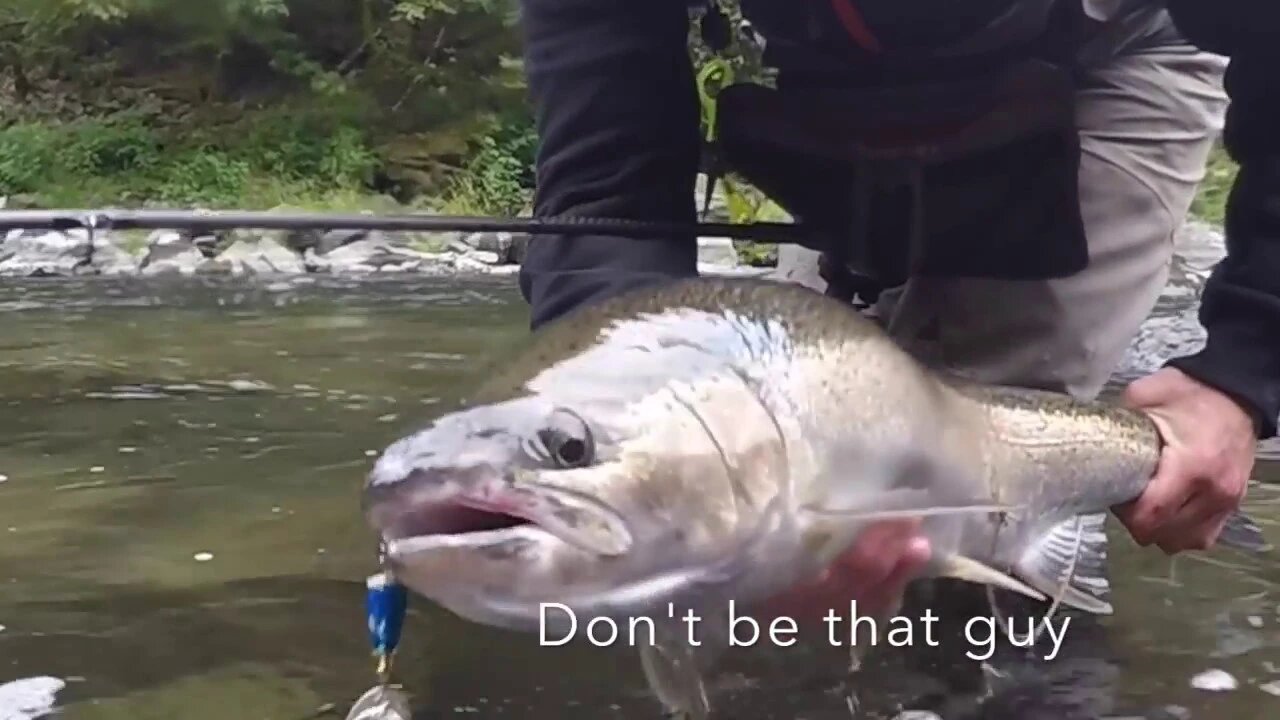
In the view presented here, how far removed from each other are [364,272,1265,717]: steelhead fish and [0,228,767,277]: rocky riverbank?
716 centimetres

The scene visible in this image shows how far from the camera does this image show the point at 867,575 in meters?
1.33

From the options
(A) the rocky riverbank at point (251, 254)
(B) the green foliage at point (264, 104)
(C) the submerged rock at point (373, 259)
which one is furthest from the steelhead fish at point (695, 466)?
(B) the green foliage at point (264, 104)

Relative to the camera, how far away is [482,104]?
14.6m

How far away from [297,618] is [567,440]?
1.08 metres

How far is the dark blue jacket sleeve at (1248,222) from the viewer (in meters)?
1.68

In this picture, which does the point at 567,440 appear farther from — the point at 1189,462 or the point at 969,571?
the point at 1189,462

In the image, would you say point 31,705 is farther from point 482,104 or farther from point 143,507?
point 482,104

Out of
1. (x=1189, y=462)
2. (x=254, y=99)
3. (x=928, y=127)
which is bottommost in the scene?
(x=254, y=99)

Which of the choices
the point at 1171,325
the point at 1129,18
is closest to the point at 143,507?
the point at 1129,18

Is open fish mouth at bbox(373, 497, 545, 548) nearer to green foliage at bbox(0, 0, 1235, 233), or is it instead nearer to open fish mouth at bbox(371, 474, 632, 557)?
open fish mouth at bbox(371, 474, 632, 557)

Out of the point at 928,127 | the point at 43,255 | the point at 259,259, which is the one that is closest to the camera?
the point at 928,127

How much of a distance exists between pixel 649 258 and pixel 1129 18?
2.38 feet

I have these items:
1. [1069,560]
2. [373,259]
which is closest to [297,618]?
[1069,560]

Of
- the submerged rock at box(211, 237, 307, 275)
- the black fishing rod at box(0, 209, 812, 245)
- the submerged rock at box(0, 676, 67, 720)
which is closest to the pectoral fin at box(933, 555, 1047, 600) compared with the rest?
the black fishing rod at box(0, 209, 812, 245)
